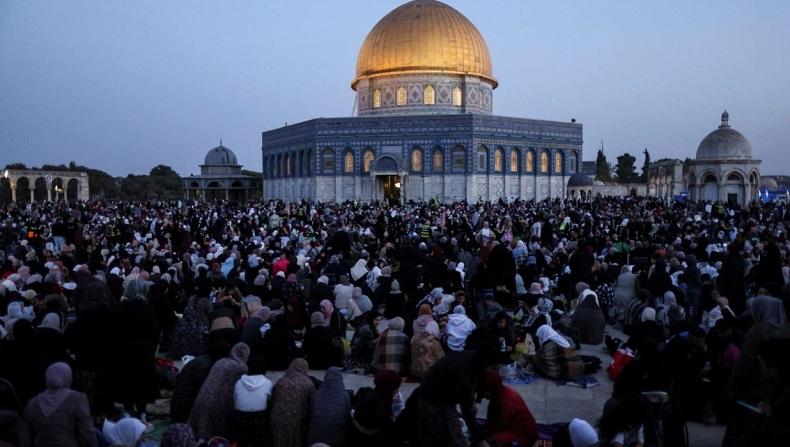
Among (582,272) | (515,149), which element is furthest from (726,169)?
(582,272)

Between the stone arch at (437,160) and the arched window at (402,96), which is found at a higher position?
the arched window at (402,96)

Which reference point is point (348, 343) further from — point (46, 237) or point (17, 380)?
point (46, 237)

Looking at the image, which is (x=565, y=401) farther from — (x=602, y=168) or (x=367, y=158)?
(x=602, y=168)

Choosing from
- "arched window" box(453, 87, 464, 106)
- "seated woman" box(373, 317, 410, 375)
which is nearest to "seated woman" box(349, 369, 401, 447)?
"seated woman" box(373, 317, 410, 375)

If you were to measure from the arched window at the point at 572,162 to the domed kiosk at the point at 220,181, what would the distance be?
26256 mm

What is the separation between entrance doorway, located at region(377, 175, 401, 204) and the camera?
4388 centimetres

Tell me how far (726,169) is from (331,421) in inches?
1506

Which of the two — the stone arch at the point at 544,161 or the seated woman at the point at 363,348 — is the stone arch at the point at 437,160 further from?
the seated woman at the point at 363,348

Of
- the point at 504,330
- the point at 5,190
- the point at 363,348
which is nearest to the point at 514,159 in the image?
the point at 504,330

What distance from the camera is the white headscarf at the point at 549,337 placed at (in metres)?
8.19

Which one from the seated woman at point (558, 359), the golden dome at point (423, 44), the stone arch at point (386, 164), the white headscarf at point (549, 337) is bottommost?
the seated woman at point (558, 359)

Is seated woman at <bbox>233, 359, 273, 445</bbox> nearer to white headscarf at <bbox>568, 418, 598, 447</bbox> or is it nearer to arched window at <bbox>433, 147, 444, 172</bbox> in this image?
white headscarf at <bbox>568, 418, 598, 447</bbox>

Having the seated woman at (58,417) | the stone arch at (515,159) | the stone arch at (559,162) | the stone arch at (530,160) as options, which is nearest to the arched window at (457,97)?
the stone arch at (515,159)

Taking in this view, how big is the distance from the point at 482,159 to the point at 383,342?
35.9m
